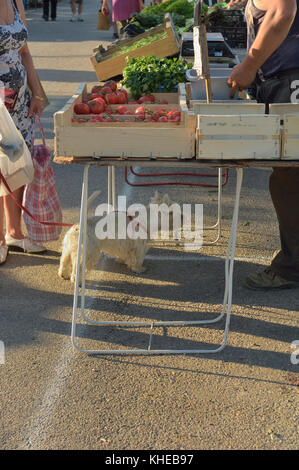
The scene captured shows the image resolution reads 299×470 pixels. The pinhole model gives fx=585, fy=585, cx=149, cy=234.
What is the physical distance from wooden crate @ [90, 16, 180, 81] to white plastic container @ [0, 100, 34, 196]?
3902mm

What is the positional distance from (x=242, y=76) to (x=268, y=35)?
0.89 feet

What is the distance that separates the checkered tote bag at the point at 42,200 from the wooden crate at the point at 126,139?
1052 millimetres

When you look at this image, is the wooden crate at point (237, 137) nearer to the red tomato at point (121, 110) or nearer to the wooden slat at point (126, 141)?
the wooden slat at point (126, 141)

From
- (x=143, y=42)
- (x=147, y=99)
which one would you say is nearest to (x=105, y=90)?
(x=147, y=99)

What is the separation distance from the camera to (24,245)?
15.1 ft

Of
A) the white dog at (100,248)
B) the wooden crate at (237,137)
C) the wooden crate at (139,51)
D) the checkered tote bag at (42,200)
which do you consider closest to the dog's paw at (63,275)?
the white dog at (100,248)

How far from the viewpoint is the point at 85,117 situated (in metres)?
3.38

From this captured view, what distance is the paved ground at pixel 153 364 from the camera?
2748mm

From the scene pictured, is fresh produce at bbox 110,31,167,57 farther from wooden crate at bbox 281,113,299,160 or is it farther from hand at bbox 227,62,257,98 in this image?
wooden crate at bbox 281,113,299,160

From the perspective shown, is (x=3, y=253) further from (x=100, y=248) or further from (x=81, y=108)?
(x=81, y=108)

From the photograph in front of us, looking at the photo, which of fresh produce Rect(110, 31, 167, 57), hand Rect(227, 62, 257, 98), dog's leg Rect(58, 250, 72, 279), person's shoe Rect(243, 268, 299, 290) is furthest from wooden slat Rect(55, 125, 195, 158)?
fresh produce Rect(110, 31, 167, 57)

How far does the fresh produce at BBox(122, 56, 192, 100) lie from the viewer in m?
4.57
